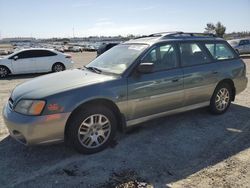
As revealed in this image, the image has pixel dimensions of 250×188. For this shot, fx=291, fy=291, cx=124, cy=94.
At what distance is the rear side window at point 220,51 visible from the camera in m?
5.83

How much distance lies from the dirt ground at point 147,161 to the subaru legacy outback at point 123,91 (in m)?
0.33

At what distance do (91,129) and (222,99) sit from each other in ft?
10.2

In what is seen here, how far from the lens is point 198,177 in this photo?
3584mm

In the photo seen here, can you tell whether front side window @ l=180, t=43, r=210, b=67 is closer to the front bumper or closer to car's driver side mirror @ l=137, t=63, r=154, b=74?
car's driver side mirror @ l=137, t=63, r=154, b=74

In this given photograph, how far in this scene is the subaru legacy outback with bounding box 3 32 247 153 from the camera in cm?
390

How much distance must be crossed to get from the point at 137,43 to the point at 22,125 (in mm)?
2504

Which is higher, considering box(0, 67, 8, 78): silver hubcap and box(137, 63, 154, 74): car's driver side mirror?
box(137, 63, 154, 74): car's driver side mirror

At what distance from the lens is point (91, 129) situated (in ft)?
13.8

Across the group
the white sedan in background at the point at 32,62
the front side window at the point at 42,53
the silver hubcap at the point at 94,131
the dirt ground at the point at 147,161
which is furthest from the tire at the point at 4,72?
the silver hubcap at the point at 94,131

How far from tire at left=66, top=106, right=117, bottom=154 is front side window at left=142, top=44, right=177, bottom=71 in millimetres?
1148

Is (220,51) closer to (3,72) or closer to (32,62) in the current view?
(32,62)

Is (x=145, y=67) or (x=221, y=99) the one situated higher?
(x=145, y=67)

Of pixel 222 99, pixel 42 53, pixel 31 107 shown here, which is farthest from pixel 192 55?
pixel 42 53

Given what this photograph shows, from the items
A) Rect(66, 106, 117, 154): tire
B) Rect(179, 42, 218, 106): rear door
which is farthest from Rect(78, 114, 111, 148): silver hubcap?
Rect(179, 42, 218, 106): rear door
